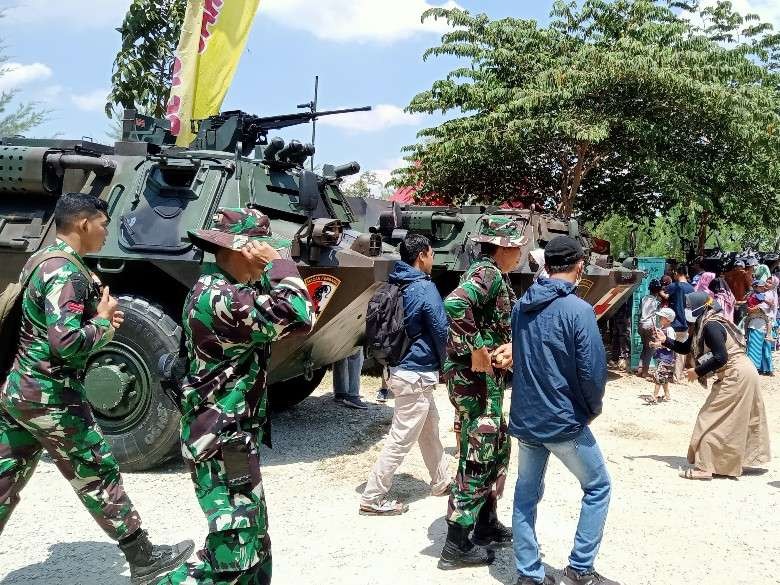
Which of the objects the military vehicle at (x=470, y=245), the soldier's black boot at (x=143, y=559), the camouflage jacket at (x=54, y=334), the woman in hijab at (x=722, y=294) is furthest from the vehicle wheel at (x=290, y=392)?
the woman in hijab at (x=722, y=294)

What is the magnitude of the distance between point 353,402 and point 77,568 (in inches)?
164

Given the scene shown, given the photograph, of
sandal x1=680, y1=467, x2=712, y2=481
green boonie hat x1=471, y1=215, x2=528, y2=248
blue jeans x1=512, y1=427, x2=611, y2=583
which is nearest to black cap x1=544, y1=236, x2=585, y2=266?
green boonie hat x1=471, y1=215, x2=528, y2=248

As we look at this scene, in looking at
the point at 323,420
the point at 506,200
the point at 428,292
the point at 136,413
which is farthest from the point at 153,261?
the point at 506,200

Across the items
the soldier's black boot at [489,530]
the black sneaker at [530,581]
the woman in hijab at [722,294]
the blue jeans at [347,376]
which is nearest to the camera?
the black sneaker at [530,581]

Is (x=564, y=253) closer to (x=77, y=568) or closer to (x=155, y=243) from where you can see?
(x=77, y=568)

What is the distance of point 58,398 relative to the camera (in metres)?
3.34

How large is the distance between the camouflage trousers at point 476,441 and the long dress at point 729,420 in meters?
2.47

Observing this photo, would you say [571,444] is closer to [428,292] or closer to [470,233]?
[428,292]

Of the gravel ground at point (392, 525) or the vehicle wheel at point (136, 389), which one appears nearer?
the gravel ground at point (392, 525)

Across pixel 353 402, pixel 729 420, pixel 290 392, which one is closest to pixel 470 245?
pixel 353 402

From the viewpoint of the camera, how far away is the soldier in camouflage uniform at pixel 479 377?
3.98 metres

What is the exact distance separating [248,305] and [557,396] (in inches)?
61.3

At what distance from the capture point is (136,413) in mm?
5359

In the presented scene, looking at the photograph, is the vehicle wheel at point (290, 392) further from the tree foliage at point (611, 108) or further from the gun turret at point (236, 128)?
the tree foliage at point (611, 108)
